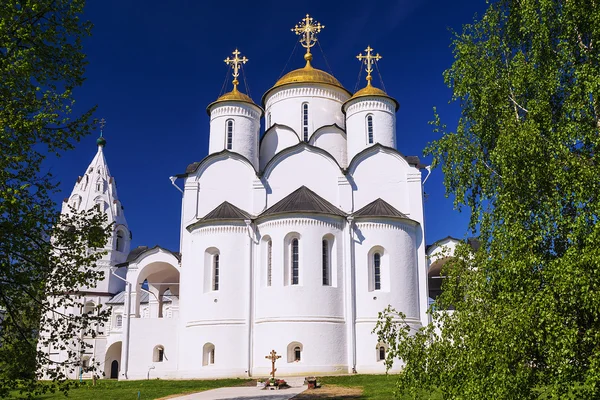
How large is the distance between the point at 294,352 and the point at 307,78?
49.9 ft

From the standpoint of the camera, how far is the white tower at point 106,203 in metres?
39.4

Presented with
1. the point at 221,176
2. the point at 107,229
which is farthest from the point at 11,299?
the point at 221,176

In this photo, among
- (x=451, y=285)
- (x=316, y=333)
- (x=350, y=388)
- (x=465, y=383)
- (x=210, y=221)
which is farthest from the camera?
(x=210, y=221)

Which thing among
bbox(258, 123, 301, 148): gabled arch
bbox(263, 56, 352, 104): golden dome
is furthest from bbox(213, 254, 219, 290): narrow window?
bbox(263, 56, 352, 104): golden dome

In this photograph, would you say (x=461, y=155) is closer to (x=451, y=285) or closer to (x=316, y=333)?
(x=451, y=285)

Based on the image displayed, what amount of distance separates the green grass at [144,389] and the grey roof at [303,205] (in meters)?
7.06

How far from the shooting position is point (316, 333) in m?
23.3

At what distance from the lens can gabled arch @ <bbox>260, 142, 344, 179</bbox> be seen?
2703cm

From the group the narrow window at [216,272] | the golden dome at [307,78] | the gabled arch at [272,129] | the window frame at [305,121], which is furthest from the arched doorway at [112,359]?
the golden dome at [307,78]

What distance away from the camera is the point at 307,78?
104 ft

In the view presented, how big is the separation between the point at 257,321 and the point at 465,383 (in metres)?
15.7

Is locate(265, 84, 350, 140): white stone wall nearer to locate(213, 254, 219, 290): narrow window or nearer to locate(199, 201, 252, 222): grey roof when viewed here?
locate(199, 201, 252, 222): grey roof

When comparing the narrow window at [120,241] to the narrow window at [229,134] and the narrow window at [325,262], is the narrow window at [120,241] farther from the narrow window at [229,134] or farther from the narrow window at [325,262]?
the narrow window at [325,262]

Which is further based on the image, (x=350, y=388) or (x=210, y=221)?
(x=210, y=221)
